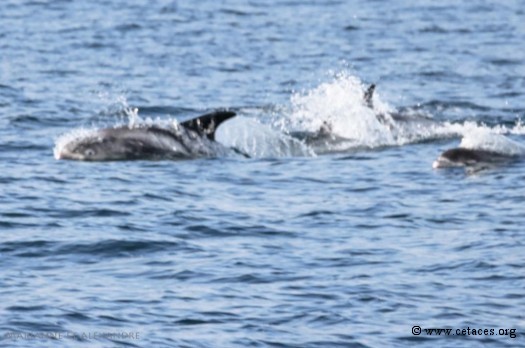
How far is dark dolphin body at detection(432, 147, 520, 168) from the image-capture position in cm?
2231

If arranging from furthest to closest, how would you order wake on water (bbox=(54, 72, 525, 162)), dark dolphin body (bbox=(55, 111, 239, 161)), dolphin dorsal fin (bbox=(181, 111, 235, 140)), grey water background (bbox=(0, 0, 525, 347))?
wake on water (bbox=(54, 72, 525, 162))
dark dolphin body (bbox=(55, 111, 239, 161))
dolphin dorsal fin (bbox=(181, 111, 235, 140))
grey water background (bbox=(0, 0, 525, 347))

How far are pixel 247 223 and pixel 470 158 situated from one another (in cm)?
486

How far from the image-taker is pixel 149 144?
22.5m

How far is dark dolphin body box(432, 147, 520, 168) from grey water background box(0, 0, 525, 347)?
24cm

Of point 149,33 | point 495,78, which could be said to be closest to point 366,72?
point 495,78

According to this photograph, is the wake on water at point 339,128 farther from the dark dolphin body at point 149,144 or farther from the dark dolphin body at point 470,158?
the dark dolphin body at point 149,144

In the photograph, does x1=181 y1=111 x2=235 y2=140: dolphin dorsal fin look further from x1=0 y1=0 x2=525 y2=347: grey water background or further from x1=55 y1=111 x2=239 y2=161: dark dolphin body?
x1=0 y1=0 x2=525 y2=347: grey water background

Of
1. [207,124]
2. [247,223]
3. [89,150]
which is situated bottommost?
[247,223]

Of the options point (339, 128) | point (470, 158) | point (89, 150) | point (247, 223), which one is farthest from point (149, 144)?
point (470, 158)

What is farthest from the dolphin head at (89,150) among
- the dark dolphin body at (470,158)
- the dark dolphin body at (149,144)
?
the dark dolphin body at (470,158)

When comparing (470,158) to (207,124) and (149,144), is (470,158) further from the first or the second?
(149,144)

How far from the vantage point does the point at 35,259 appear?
1692 cm

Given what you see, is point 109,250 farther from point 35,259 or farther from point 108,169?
point 108,169

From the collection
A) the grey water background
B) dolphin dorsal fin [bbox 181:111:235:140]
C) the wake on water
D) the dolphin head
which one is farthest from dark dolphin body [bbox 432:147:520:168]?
the dolphin head
